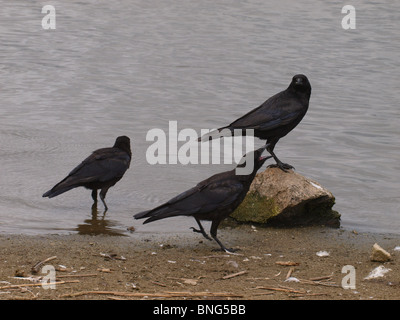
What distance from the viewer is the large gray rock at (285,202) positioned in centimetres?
870

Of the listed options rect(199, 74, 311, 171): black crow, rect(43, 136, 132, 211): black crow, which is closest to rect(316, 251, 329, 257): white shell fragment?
rect(199, 74, 311, 171): black crow

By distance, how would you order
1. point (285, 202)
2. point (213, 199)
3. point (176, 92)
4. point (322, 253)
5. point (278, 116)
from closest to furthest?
point (213, 199), point (322, 253), point (285, 202), point (278, 116), point (176, 92)

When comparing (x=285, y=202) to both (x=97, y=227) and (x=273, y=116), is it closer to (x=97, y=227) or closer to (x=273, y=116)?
(x=273, y=116)

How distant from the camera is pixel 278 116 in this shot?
8.99m

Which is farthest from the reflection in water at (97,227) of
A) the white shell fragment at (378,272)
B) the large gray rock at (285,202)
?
the white shell fragment at (378,272)

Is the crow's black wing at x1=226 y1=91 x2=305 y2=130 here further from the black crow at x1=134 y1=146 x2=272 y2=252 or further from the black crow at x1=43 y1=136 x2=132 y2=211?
the black crow at x1=43 y1=136 x2=132 y2=211

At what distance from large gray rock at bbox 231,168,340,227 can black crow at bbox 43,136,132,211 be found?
5.33ft

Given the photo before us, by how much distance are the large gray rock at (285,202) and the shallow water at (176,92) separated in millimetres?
620

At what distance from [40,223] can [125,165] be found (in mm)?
1377

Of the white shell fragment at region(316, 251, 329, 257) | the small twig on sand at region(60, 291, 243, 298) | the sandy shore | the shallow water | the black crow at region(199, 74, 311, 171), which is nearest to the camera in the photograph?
the small twig on sand at region(60, 291, 243, 298)

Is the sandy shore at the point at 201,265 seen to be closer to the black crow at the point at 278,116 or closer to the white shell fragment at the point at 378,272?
the white shell fragment at the point at 378,272

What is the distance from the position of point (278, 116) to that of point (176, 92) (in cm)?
705

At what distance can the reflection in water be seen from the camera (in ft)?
28.4

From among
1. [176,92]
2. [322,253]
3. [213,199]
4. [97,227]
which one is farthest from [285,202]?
Answer: [176,92]
